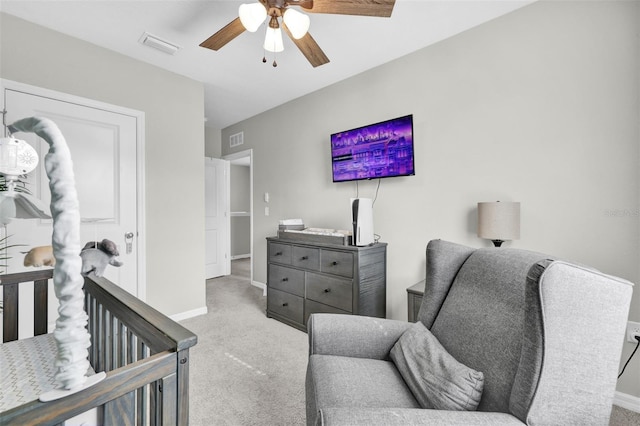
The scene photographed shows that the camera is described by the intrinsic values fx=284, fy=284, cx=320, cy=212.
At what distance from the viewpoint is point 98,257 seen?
0.74 m

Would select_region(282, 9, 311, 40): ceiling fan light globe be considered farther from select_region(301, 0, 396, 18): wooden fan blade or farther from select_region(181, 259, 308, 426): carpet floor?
select_region(181, 259, 308, 426): carpet floor

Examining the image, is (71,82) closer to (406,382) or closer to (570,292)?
(406,382)

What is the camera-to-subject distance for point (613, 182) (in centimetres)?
168

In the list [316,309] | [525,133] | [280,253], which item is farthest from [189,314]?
[525,133]

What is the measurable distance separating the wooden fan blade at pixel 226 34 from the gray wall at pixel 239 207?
460 cm

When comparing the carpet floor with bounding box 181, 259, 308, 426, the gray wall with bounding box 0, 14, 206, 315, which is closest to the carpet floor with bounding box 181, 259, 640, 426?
the carpet floor with bounding box 181, 259, 308, 426

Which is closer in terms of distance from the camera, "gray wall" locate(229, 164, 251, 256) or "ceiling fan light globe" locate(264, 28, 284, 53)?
"ceiling fan light globe" locate(264, 28, 284, 53)

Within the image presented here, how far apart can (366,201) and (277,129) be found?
6.36 feet

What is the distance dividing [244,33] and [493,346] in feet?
8.63

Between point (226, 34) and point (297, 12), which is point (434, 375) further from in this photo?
point (226, 34)

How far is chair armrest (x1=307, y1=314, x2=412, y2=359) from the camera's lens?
1.38 meters

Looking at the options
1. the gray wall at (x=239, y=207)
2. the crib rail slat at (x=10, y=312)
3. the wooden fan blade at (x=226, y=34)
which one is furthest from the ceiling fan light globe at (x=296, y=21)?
the gray wall at (x=239, y=207)

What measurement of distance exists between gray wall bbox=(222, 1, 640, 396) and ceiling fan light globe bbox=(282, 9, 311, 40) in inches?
51.3

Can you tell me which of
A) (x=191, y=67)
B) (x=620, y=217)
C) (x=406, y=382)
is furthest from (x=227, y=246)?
(x=620, y=217)
